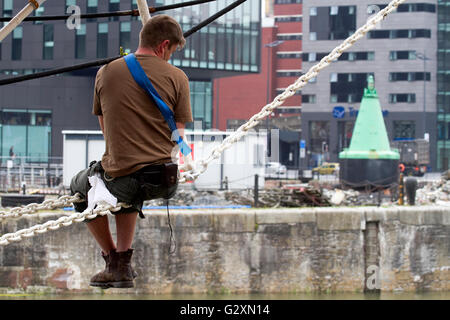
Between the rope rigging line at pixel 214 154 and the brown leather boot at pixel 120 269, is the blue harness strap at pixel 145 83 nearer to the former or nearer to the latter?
the rope rigging line at pixel 214 154

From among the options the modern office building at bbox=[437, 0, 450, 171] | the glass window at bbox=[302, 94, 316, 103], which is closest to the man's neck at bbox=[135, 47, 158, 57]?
the modern office building at bbox=[437, 0, 450, 171]

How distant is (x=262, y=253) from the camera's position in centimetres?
2025

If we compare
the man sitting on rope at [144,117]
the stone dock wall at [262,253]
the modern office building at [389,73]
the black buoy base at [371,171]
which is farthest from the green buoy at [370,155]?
the modern office building at [389,73]

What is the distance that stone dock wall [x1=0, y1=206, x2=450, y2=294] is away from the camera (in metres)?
19.8

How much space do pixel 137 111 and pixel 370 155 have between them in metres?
26.6

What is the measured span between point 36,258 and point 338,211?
7547mm

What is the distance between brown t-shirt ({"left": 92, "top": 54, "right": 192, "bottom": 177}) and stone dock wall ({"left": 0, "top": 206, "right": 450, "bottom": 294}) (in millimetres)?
16077

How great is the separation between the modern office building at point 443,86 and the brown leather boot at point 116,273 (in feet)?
231

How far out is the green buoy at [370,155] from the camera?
2950 centimetres

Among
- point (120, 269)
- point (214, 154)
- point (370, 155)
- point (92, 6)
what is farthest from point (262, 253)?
point (214, 154)

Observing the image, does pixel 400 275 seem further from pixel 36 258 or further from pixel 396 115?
pixel 396 115

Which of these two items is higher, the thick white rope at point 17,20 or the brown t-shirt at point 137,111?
the thick white rope at point 17,20

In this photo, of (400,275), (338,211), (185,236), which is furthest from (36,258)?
(400,275)

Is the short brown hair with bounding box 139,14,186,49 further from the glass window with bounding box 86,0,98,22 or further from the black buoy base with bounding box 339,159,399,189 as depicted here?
the black buoy base with bounding box 339,159,399,189
